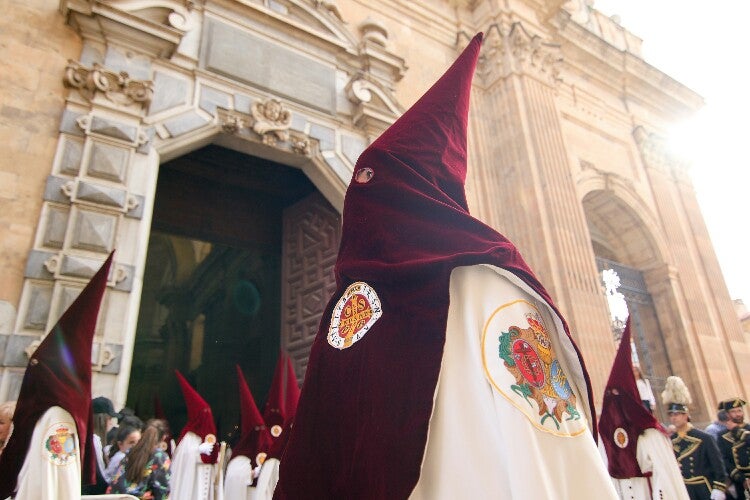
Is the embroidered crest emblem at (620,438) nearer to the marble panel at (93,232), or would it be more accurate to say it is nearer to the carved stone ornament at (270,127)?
the carved stone ornament at (270,127)

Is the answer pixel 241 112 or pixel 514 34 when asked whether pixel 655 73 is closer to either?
pixel 514 34

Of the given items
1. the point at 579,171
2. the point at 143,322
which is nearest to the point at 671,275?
the point at 579,171

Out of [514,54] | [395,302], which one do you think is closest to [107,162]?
[395,302]

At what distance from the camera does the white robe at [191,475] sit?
16.7ft

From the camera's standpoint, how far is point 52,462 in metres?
2.79

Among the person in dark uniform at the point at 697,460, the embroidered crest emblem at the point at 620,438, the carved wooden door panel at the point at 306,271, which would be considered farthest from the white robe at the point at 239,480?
the person in dark uniform at the point at 697,460

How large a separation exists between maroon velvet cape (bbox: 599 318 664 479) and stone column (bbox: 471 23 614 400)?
2708 millimetres

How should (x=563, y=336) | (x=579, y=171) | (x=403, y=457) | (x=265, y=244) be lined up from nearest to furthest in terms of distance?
(x=403, y=457) → (x=563, y=336) → (x=265, y=244) → (x=579, y=171)

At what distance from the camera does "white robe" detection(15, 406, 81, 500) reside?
271 centimetres

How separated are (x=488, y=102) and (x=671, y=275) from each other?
17.6ft

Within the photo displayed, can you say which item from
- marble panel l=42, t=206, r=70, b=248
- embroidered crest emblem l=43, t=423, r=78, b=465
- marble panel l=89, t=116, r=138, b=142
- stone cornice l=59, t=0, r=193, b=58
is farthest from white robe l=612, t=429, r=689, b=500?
stone cornice l=59, t=0, r=193, b=58

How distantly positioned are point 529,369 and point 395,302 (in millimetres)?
397

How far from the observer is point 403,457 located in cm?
133

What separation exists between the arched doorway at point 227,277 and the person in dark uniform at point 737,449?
187 inches
